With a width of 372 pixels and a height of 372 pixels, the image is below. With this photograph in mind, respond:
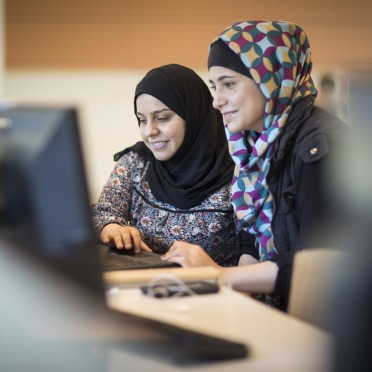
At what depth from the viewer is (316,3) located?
475 cm

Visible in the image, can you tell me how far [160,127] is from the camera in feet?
7.86

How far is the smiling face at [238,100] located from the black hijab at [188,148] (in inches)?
13.4

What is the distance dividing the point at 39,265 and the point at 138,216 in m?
1.67

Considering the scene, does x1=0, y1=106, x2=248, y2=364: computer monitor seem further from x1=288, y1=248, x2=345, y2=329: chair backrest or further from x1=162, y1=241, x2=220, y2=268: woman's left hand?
x1=162, y1=241, x2=220, y2=268: woman's left hand

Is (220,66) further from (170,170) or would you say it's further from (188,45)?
(188,45)

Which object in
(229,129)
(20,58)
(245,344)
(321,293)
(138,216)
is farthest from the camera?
(20,58)

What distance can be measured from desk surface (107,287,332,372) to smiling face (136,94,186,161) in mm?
1106

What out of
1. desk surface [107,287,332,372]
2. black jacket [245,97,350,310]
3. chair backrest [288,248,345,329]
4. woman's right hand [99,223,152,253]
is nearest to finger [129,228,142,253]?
woman's right hand [99,223,152,253]

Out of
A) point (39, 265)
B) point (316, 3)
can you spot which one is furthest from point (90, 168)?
point (316, 3)

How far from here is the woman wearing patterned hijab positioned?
1.68 m

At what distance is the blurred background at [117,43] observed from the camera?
14.3 ft

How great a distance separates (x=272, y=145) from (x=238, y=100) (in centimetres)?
19

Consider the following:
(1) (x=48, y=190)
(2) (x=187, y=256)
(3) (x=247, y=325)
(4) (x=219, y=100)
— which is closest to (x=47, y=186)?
(1) (x=48, y=190)

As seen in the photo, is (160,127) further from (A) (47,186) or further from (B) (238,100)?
(A) (47,186)
